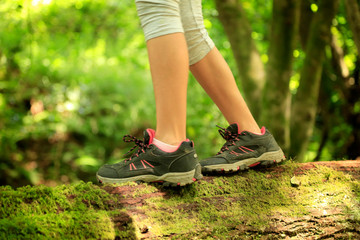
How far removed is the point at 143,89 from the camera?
6.39m

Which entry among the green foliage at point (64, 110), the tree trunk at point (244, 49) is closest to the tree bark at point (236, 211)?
the tree trunk at point (244, 49)

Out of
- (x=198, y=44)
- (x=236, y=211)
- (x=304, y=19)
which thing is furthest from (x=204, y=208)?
(x=304, y=19)

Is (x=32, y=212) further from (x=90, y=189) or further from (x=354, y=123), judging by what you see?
(x=354, y=123)

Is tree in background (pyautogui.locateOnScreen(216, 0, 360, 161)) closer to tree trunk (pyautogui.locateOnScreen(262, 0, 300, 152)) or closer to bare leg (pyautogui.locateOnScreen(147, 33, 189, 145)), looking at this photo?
tree trunk (pyautogui.locateOnScreen(262, 0, 300, 152))

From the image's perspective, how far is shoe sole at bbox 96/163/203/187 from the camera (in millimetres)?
1705

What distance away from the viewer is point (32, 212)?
1442mm

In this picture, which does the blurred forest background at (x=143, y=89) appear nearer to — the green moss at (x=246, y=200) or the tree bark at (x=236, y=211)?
the green moss at (x=246, y=200)

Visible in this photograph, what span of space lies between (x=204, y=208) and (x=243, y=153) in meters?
0.43

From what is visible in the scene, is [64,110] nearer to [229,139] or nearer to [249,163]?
[229,139]

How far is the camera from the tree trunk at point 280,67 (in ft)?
12.6

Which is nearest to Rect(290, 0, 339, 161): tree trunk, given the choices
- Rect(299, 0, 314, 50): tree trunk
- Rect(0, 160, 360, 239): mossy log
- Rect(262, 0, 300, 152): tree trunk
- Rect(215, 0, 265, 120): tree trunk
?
Rect(262, 0, 300, 152): tree trunk

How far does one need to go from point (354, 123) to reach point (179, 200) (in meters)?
3.83

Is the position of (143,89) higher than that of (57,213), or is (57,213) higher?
(57,213)

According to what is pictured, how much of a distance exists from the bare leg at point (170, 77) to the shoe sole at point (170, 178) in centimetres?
19
